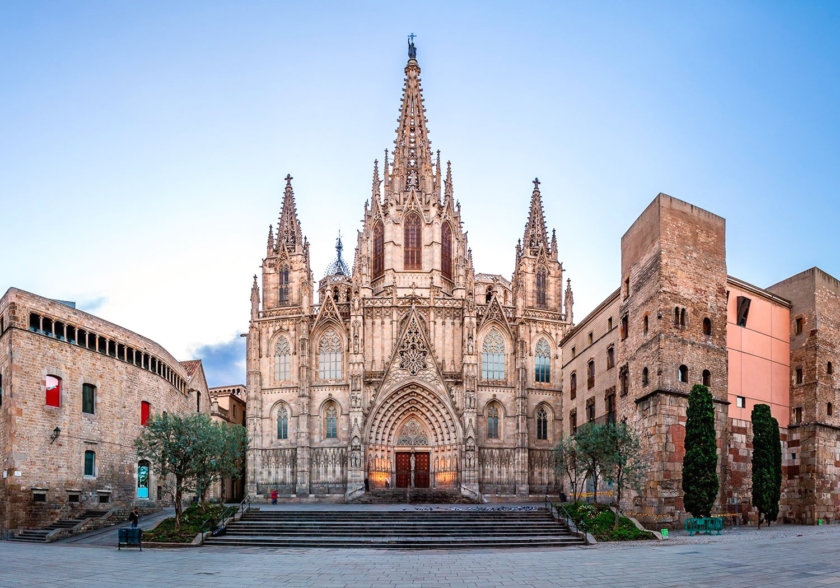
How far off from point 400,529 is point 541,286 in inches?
1250

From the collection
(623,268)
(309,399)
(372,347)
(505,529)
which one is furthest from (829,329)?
(309,399)

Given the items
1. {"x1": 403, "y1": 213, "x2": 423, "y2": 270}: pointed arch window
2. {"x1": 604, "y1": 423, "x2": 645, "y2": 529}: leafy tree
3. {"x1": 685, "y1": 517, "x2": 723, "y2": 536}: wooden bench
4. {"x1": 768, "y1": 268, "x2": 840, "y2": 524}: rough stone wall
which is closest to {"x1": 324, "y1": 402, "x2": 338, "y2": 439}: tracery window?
{"x1": 403, "y1": 213, "x2": 423, "y2": 270}: pointed arch window

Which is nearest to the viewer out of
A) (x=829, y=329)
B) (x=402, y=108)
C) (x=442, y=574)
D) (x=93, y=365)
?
(x=442, y=574)

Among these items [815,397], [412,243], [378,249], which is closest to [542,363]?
[412,243]

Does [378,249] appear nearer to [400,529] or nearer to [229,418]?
[229,418]

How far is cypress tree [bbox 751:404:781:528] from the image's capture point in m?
35.0

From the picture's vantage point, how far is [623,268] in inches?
1528

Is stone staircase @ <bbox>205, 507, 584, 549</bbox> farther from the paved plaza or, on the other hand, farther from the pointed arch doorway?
the pointed arch doorway

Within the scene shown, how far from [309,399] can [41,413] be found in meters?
21.5

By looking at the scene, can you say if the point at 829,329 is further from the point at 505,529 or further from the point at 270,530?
the point at 270,530

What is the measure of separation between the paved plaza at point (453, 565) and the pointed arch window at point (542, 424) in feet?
88.2

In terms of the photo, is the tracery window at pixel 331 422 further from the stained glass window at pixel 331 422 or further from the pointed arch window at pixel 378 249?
the pointed arch window at pixel 378 249

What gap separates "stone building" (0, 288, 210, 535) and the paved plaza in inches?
216

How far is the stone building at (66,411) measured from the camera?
3338 cm
